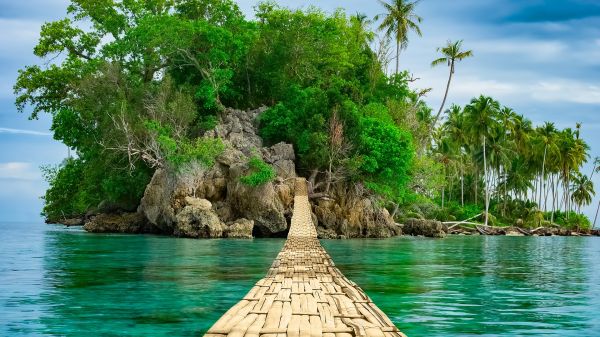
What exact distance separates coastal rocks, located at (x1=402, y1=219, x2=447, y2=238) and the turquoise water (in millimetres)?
14375

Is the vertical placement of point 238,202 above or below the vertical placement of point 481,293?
above

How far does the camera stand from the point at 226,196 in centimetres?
2859

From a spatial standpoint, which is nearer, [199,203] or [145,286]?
[145,286]

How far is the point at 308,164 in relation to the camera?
99.3 feet

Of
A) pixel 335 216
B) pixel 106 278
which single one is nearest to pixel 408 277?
pixel 106 278

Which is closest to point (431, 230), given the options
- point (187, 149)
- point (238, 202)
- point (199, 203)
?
point (238, 202)

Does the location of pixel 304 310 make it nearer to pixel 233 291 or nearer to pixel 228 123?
pixel 233 291

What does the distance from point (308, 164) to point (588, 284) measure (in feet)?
59.7

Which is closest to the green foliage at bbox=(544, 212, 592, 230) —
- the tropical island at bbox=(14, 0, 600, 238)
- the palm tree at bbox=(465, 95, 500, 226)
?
the palm tree at bbox=(465, 95, 500, 226)

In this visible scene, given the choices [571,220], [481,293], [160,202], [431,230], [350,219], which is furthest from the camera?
[571,220]

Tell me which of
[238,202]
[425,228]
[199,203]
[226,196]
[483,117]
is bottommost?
[425,228]

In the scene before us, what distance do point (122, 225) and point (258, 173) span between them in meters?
9.04

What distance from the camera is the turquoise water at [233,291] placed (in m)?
7.94

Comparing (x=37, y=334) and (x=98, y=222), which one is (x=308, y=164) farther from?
(x=37, y=334)
